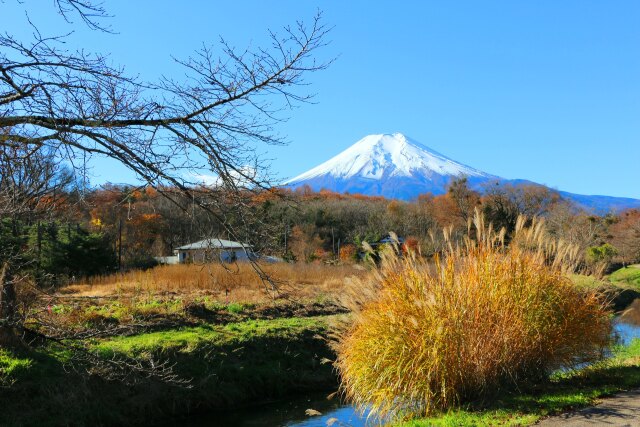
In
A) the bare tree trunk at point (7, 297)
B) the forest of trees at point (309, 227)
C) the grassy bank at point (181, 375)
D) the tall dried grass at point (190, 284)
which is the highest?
the forest of trees at point (309, 227)

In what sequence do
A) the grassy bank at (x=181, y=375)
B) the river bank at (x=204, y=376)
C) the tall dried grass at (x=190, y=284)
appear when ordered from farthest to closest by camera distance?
the tall dried grass at (x=190, y=284) → the grassy bank at (x=181, y=375) → the river bank at (x=204, y=376)

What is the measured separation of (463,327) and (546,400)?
127 centimetres

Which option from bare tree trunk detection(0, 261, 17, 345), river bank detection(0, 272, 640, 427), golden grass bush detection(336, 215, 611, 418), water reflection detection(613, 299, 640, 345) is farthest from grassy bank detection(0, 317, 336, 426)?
water reflection detection(613, 299, 640, 345)

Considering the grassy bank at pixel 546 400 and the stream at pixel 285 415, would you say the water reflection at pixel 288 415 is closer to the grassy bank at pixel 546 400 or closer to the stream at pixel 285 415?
the stream at pixel 285 415

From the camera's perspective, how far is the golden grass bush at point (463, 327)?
740 cm

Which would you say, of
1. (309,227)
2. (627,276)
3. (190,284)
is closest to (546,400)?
(190,284)

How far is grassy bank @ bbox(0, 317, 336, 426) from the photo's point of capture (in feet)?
35.0

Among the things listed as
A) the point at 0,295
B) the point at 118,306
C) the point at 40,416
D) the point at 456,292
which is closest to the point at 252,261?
the point at 456,292

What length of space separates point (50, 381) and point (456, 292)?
776cm

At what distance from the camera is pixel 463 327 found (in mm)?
7445

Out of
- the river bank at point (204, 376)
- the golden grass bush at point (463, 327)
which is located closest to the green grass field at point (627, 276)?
the river bank at point (204, 376)

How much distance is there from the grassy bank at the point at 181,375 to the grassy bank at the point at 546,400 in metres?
3.83

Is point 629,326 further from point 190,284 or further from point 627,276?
point 627,276

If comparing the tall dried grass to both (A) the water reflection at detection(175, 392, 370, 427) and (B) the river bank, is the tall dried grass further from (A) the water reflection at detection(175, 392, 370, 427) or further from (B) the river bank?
(A) the water reflection at detection(175, 392, 370, 427)
